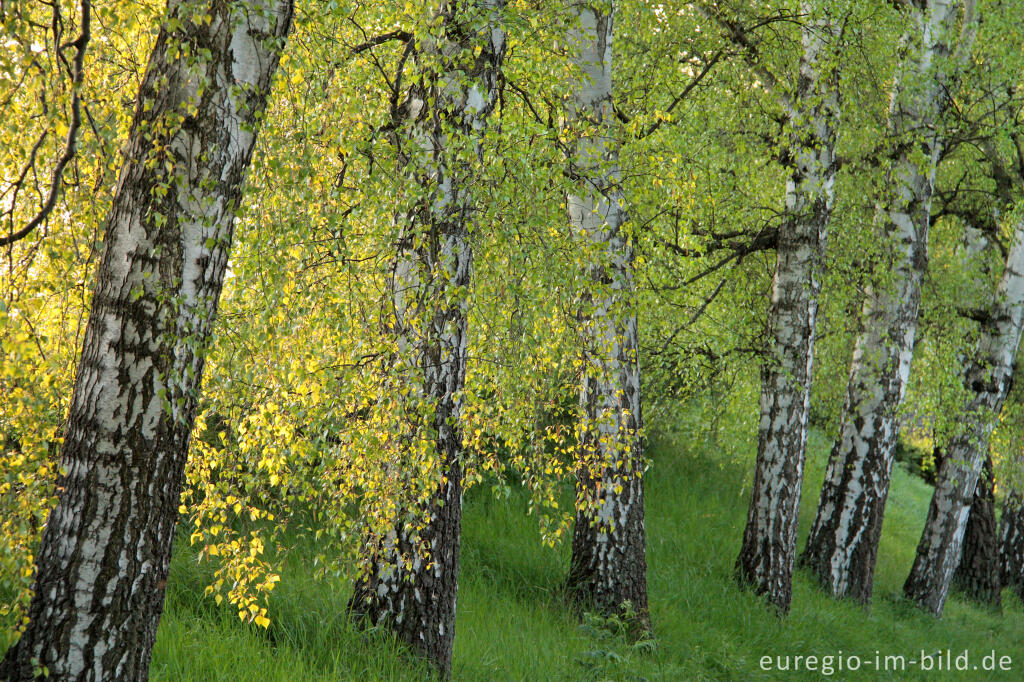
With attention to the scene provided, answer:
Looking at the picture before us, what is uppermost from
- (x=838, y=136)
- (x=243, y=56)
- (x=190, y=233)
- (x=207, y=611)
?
(x=838, y=136)

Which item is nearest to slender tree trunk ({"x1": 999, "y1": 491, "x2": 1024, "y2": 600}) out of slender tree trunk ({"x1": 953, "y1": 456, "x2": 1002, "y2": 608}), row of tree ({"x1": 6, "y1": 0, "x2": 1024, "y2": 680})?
slender tree trunk ({"x1": 953, "y1": 456, "x2": 1002, "y2": 608})

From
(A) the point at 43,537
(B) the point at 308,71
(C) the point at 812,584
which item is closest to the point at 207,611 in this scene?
(A) the point at 43,537

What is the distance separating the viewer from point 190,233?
405 centimetres

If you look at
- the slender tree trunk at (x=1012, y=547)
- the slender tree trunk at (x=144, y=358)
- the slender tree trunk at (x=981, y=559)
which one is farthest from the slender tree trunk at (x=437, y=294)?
the slender tree trunk at (x=1012, y=547)

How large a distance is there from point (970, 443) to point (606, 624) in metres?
7.77

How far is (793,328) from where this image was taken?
388 inches

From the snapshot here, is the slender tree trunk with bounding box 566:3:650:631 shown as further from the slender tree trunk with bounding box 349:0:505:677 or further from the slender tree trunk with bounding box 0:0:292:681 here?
the slender tree trunk with bounding box 0:0:292:681

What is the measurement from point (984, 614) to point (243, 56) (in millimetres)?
14713

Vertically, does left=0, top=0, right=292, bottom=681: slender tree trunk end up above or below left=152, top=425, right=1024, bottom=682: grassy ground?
above

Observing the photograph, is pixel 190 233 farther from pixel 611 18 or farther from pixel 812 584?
pixel 812 584

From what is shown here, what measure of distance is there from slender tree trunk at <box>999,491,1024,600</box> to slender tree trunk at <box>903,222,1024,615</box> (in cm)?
335

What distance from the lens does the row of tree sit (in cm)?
394

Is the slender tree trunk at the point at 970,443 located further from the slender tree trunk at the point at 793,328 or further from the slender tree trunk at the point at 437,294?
the slender tree trunk at the point at 437,294

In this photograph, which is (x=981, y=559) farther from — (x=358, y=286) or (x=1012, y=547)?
(x=358, y=286)
